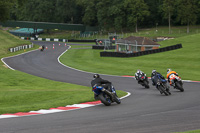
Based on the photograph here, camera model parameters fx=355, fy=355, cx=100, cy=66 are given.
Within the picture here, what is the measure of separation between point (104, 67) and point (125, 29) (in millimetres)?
83538

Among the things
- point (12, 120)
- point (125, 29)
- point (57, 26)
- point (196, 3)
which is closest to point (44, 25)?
point (57, 26)

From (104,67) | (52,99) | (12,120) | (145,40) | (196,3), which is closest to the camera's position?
(12,120)

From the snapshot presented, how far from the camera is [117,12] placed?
117 metres

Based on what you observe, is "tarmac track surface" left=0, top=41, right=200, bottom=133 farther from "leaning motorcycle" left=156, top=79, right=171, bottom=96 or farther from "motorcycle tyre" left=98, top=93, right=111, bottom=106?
"leaning motorcycle" left=156, top=79, right=171, bottom=96

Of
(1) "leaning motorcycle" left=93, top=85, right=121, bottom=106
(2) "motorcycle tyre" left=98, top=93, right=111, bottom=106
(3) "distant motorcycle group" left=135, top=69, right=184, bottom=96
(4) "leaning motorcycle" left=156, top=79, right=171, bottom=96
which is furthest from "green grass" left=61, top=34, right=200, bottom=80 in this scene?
(2) "motorcycle tyre" left=98, top=93, right=111, bottom=106

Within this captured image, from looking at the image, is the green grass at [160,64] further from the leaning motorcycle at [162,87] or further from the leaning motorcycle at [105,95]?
the leaning motorcycle at [105,95]

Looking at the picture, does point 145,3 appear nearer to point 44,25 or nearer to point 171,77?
point 44,25

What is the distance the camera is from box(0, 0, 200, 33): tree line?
106 m

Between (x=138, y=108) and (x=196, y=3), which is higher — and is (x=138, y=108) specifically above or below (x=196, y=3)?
below

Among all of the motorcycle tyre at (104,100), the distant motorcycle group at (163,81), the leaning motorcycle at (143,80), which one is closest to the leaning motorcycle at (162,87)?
the distant motorcycle group at (163,81)

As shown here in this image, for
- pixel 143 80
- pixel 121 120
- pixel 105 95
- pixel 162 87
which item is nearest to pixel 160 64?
pixel 143 80

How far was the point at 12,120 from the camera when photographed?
40.8ft

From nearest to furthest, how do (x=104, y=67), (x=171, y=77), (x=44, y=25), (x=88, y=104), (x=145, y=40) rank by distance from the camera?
(x=88, y=104)
(x=171, y=77)
(x=104, y=67)
(x=145, y=40)
(x=44, y=25)

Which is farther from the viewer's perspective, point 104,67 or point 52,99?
point 104,67
